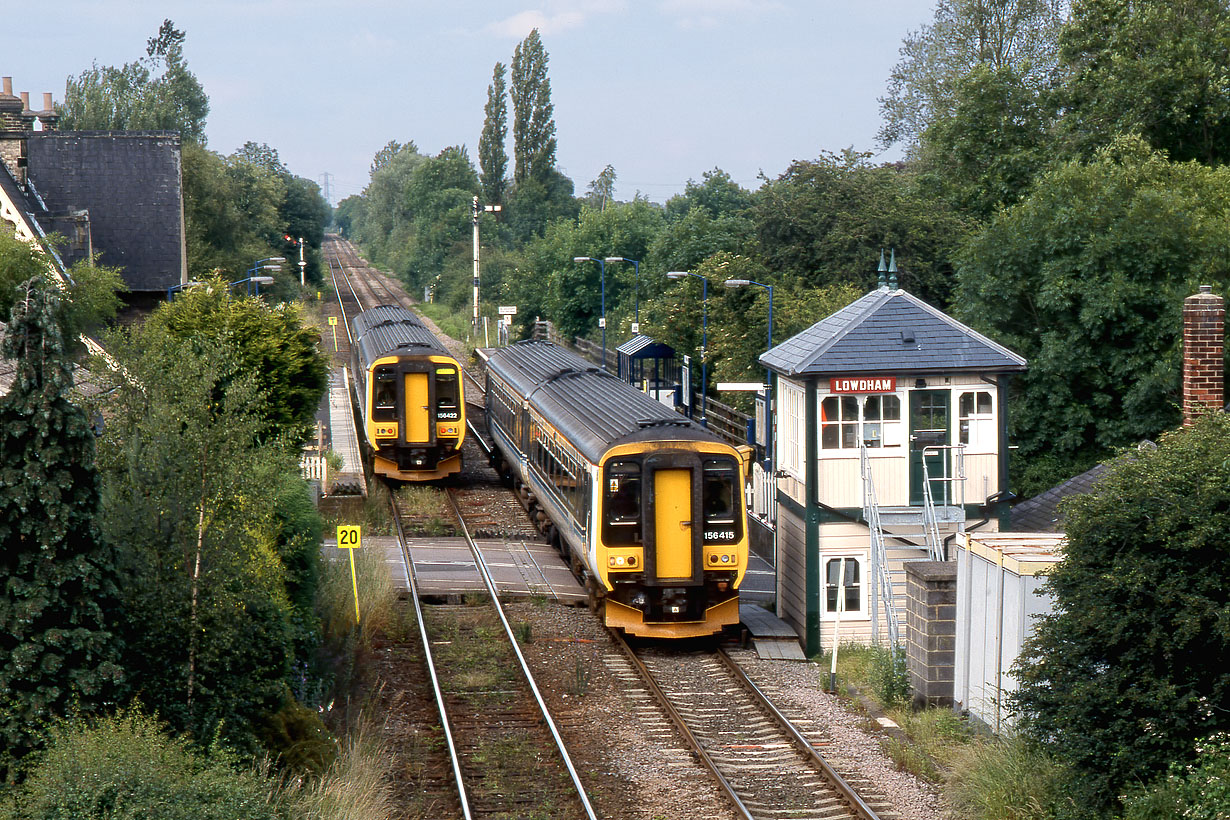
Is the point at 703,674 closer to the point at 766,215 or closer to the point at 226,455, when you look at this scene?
the point at 226,455

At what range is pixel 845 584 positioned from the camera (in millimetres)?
17297

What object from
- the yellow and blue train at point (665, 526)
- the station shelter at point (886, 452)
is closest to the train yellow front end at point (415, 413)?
the yellow and blue train at point (665, 526)

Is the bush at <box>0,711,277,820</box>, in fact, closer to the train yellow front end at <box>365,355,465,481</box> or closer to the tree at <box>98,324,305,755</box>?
the tree at <box>98,324,305,755</box>

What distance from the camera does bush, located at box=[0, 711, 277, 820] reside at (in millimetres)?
8461

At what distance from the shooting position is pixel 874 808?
11.5 metres

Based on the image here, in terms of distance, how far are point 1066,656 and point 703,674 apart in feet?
22.4

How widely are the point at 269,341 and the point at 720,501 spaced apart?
27.2 feet

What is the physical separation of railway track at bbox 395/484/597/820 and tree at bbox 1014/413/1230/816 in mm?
4163

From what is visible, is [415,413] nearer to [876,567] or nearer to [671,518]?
[671,518]

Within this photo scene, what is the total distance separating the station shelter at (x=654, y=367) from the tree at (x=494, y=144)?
153ft

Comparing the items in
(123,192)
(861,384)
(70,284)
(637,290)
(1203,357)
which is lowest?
(861,384)

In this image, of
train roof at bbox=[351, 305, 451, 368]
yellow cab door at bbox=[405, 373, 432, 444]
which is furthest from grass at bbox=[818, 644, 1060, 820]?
train roof at bbox=[351, 305, 451, 368]

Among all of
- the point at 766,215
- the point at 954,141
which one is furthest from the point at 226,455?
the point at 954,141

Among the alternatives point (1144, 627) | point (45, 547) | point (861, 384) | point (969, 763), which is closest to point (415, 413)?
point (861, 384)
